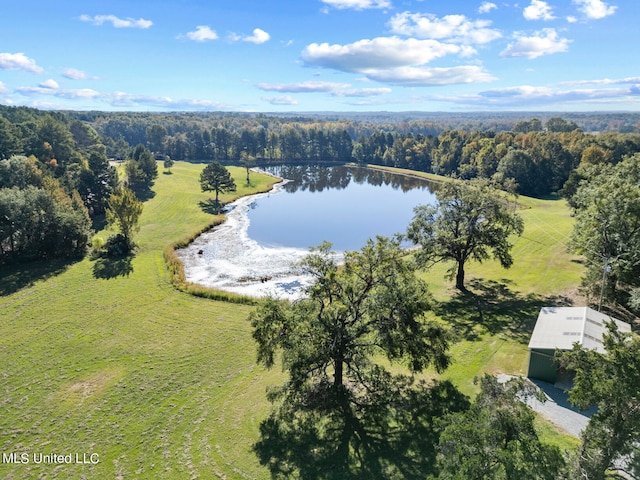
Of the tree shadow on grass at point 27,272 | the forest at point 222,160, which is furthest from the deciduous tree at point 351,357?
the tree shadow on grass at point 27,272

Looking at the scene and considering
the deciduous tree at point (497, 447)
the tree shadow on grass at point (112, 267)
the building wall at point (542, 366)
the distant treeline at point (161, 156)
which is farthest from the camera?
the distant treeline at point (161, 156)

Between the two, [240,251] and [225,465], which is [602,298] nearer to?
[225,465]

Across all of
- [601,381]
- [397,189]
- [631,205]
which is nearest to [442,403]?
[601,381]

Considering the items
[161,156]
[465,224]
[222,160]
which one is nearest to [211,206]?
[465,224]

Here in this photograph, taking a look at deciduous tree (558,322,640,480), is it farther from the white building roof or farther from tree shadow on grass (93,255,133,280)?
tree shadow on grass (93,255,133,280)

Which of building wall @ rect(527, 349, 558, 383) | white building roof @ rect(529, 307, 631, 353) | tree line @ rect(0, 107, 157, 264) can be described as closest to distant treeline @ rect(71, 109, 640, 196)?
tree line @ rect(0, 107, 157, 264)

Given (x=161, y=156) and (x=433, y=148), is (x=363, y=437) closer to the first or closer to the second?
(x=433, y=148)

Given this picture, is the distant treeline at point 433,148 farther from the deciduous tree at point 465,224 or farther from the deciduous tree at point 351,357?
the deciduous tree at point 351,357

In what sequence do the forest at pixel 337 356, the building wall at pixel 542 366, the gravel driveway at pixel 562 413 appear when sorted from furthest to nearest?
the building wall at pixel 542 366
the gravel driveway at pixel 562 413
the forest at pixel 337 356
